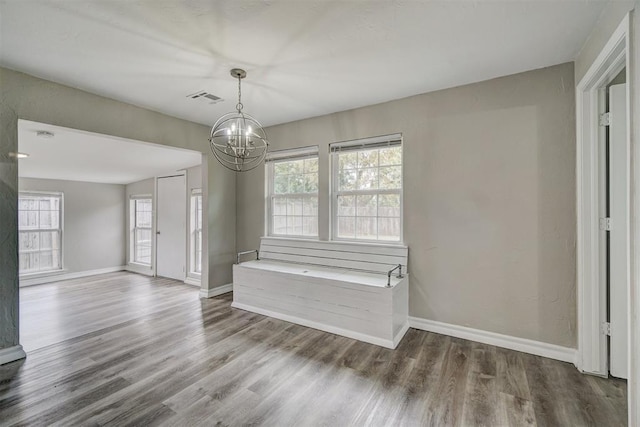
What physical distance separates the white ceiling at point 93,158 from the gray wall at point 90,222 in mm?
195

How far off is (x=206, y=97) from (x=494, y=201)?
319 centimetres

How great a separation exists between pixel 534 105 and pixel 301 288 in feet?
9.49

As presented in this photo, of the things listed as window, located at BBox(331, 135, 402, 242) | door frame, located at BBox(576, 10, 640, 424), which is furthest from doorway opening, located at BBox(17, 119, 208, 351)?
door frame, located at BBox(576, 10, 640, 424)

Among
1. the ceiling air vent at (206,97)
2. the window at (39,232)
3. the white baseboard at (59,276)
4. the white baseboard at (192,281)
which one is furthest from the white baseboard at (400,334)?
the window at (39,232)

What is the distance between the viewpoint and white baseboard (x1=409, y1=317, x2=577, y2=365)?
2418mm

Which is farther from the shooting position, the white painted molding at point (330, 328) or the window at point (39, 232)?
the window at point (39, 232)

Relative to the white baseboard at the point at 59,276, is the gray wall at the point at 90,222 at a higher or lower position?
higher

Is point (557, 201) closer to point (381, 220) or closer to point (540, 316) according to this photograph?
point (540, 316)

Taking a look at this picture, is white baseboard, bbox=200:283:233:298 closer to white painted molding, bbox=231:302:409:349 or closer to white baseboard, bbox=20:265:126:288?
white painted molding, bbox=231:302:409:349

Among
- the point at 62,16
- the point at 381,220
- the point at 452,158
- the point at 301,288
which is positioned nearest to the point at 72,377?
the point at 301,288

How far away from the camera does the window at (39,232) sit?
5.02 meters

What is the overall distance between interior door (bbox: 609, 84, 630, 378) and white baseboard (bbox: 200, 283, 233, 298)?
4332 mm

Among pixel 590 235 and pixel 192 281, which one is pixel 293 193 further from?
pixel 590 235

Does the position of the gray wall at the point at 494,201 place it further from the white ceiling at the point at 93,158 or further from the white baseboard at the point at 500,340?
the white ceiling at the point at 93,158
